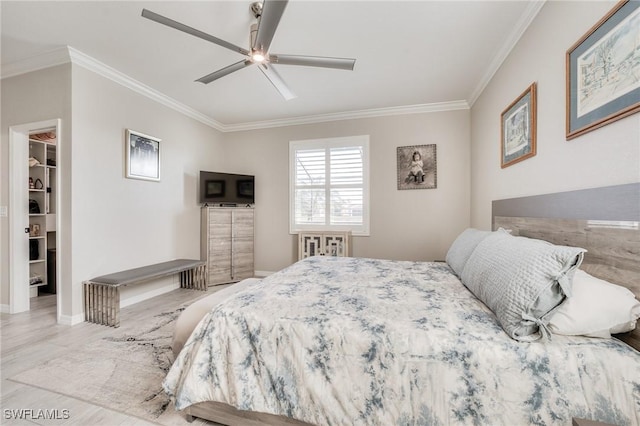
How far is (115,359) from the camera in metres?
1.97

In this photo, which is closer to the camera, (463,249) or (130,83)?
(463,249)

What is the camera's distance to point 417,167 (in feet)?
12.5

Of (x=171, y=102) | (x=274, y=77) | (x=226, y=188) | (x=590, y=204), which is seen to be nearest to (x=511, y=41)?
(x=590, y=204)

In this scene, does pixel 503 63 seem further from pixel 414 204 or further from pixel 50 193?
pixel 50 193

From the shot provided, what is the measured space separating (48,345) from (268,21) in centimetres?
313

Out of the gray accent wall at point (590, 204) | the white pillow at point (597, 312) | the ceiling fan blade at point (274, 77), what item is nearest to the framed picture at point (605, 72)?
the gray accent wall at point (590, 204)

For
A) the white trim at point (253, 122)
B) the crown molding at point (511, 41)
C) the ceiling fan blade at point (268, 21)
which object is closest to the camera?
the ceiling fan blade at point (268, 21)

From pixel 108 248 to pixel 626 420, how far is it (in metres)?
4.02

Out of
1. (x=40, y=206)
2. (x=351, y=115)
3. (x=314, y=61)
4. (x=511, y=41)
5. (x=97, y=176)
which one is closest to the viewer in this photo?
(x=314, y=61)

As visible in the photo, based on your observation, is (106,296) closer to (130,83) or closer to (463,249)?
(130,83)

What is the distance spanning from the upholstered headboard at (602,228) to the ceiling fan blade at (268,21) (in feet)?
6.26

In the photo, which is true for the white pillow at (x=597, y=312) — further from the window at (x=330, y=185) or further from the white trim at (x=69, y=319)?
the white trim at (x=69, y=319)

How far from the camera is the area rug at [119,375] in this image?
4.93 feet

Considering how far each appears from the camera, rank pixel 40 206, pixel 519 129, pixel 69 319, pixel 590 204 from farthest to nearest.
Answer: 1. pixel 40 206
2. pixel 69 319
3. pixel 519 129
4. pixel 590 204
